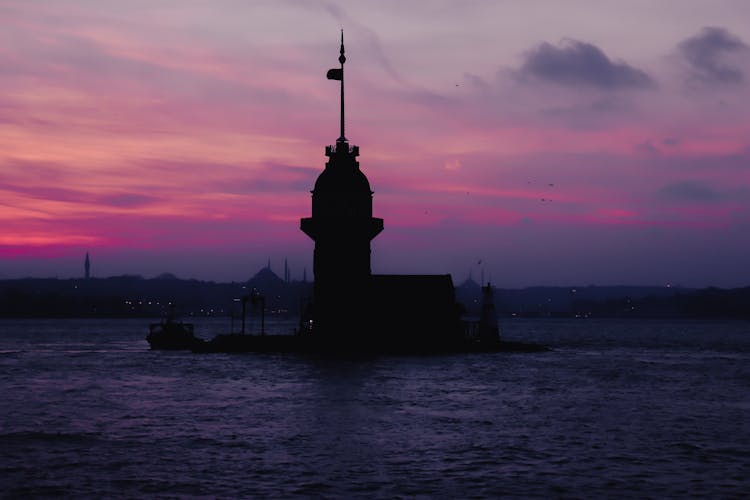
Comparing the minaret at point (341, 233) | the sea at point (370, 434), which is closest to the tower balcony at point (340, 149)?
the minaret at point (341, 233)

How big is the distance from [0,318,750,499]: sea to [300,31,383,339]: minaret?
1264 cm

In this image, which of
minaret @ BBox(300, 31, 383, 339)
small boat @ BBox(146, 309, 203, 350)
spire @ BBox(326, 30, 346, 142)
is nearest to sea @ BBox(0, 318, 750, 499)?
minaret @ BBox(300, 31, 383, 339)

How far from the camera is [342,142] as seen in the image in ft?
321

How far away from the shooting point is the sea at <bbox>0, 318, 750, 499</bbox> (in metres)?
32.8

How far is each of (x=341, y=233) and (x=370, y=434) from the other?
5358 cm

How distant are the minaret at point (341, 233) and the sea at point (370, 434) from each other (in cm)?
1264

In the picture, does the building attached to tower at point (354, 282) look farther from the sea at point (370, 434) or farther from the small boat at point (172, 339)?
the small boat at point (172, 339)

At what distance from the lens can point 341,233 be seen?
96625 millimetres

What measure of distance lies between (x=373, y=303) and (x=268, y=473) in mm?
65764

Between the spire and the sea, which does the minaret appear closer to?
the spire

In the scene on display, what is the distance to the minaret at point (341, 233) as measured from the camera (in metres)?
96.6

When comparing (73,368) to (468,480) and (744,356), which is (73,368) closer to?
(468,480)

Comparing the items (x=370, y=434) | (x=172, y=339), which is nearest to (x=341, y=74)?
(x=172, y=339)

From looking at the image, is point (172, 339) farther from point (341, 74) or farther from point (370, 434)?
point (370, 434)
